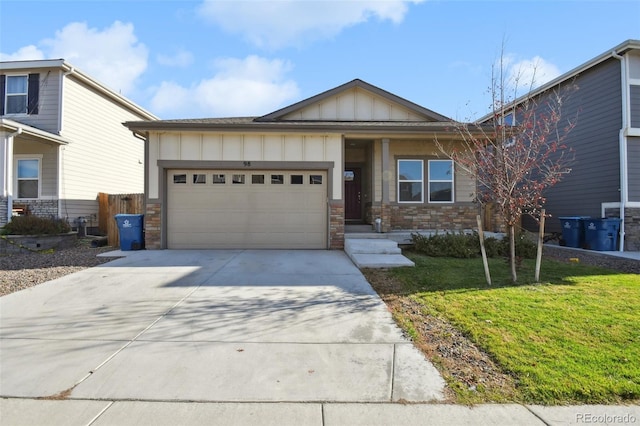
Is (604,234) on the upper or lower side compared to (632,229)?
lower

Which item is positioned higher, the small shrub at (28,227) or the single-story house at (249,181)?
the single-story house at (249,181)

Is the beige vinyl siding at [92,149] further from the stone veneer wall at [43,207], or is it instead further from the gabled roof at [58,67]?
the stone veneer wall at [43,207]

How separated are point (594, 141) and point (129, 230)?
15333mm

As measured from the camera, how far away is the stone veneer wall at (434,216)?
11562mm

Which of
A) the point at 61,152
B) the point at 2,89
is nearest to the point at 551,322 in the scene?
the point at 61,152

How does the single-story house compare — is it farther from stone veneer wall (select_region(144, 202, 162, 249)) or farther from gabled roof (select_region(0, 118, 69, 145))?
gabled roof (select_region(0, 118, 69, 145))

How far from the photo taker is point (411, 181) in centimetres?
1167

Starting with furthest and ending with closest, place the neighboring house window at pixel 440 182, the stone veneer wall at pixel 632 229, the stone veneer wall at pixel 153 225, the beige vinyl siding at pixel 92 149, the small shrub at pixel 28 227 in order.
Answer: the beige vinyl siding at pixel 92 149 < the neighboring house window at pixel 440 182 < the stone veneer wall at pixel 632 229 < the small shrub at pixel 28 227 < the stone veneer wall at pixel 153 225

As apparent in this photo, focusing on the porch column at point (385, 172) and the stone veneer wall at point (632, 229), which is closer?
the porch column at point (385, 172)

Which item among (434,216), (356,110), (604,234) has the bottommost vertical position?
(604,234)

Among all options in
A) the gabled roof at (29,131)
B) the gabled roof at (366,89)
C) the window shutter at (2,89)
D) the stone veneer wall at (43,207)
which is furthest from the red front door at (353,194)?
the window shutter at (2,89)

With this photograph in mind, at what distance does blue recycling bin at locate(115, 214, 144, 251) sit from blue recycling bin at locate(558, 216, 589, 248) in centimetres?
1342

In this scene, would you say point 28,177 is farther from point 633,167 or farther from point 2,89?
point 633,167

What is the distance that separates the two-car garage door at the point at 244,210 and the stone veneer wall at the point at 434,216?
282 centimetres
